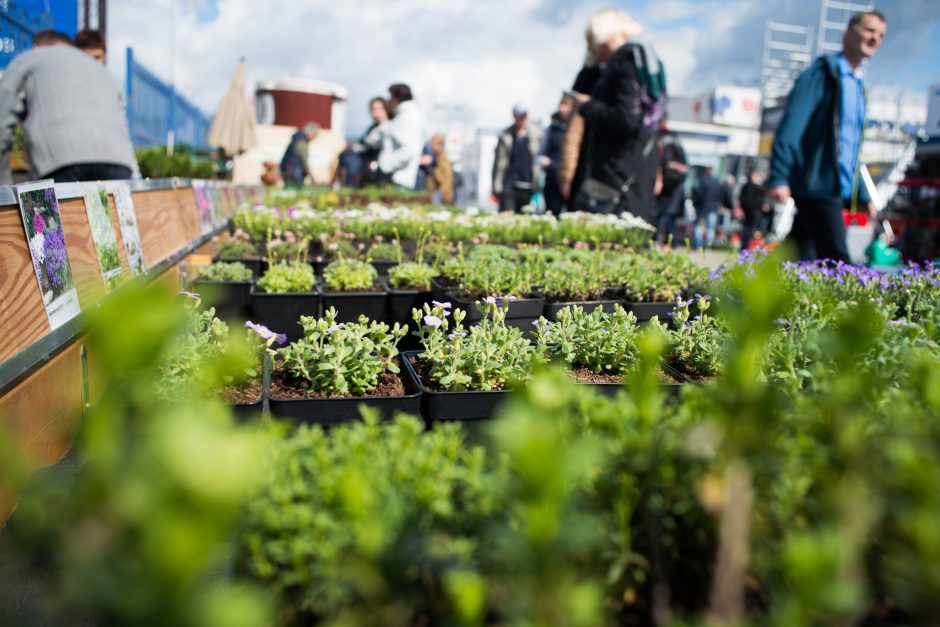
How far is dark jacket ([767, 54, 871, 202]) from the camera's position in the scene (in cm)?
476

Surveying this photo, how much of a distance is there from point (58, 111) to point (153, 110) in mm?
11710

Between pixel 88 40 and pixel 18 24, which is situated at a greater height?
pixel 18 24

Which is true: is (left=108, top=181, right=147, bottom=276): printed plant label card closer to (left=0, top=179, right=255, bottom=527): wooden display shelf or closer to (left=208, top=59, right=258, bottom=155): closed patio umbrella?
(left=0, top=179, right=255, bottom=527): wooden display shelf

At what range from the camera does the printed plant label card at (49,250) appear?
2514 millimetres

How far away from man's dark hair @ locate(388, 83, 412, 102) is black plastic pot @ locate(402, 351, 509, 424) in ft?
24.9

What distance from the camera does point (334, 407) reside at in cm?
250

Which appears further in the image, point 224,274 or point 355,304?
point 224,274

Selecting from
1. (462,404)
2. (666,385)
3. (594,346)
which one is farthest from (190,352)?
(666,385)

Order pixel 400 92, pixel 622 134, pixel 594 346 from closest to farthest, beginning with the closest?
pixel 594 346
pixel 622 134
pixel 400 92

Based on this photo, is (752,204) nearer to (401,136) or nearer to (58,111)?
(401,136)

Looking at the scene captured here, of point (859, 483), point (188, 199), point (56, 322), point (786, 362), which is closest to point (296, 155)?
point (188, 199)

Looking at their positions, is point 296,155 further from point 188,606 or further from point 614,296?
point 188,606

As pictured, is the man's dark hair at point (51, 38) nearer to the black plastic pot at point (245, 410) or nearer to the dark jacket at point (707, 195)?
the black plastic pot at point (245, 410)

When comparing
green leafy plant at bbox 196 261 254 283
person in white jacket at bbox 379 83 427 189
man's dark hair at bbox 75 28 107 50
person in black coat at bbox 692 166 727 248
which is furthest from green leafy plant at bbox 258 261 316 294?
person in black coat at bbox 692 166 727 248
